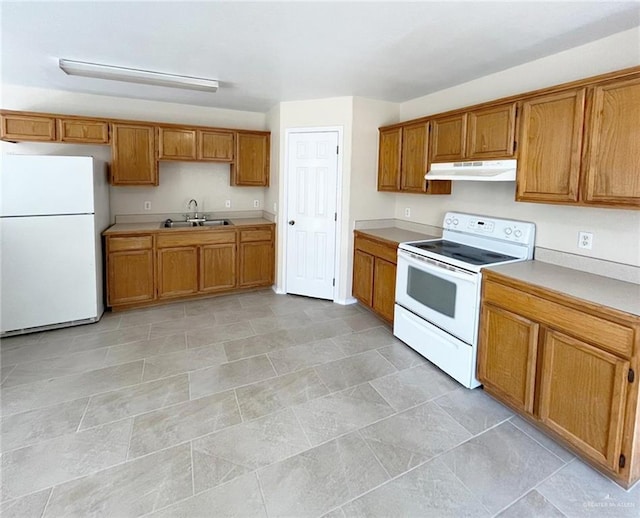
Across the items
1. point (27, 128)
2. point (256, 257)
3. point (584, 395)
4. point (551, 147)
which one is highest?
point (27, 128)

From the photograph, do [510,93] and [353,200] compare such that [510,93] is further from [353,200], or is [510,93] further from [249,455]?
[249,455]

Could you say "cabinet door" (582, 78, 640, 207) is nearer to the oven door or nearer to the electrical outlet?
the electrical outlet

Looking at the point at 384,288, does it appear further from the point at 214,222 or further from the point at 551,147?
the point at 214,222

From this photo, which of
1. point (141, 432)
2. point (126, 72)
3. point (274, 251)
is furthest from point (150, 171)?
point (141, 432)

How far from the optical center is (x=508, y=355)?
2.39 meters

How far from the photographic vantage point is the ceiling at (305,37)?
2.11 meters

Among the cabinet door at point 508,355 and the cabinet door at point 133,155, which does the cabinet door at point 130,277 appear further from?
the cabinet door at point 508,355

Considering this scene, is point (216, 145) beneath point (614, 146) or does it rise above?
above

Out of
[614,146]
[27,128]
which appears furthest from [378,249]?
[27,128]

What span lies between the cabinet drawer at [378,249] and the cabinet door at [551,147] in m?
1.26

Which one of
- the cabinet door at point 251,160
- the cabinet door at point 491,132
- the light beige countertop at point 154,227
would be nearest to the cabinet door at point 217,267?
the light beige countertop at point 154,227

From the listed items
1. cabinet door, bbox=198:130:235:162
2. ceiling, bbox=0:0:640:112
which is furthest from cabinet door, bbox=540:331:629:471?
cabinet door, bbox=198:130:235:162

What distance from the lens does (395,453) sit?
2047 millimetres

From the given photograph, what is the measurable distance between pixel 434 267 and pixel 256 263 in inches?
101
